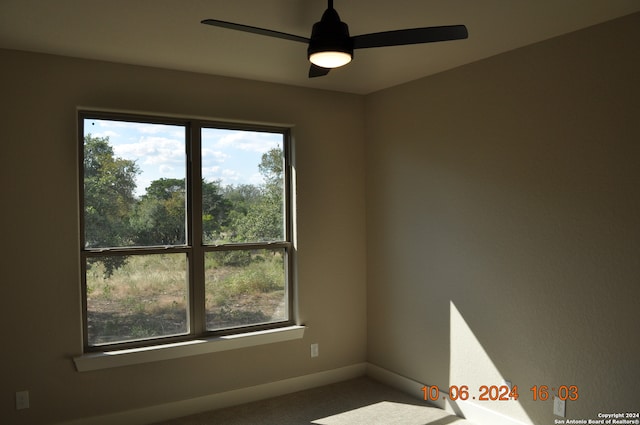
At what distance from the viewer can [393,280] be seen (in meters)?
4.24

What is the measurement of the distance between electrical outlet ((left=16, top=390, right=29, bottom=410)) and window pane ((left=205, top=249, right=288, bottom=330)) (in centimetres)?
126

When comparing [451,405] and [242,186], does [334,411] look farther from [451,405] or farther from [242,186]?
[242,186]

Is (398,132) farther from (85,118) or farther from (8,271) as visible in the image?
(8,271)

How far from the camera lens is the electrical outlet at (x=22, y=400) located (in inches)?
123

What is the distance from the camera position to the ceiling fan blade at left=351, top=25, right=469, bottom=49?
1.99 meters

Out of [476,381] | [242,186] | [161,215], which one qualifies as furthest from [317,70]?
[476,381]

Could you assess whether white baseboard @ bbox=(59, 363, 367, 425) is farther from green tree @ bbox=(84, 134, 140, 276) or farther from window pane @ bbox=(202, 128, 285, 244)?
window pane @ bbox=(202, 128, 285, 244)

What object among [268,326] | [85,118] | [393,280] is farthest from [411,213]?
[85,118]

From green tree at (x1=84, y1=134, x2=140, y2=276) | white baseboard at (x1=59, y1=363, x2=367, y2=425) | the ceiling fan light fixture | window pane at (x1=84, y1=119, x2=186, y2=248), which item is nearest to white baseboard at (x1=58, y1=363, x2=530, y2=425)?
white baseboard at (x1=59, y1=363, x2=367, y2=425)

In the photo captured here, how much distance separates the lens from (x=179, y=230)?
12.3 ft

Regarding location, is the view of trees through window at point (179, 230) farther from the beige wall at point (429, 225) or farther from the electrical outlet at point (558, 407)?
the electrical outlet at point (558, 407)

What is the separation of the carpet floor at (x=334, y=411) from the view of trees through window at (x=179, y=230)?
25.1 inches

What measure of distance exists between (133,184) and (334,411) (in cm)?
226

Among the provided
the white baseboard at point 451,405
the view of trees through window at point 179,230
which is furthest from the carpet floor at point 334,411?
the view of trees through window at point 179,230
